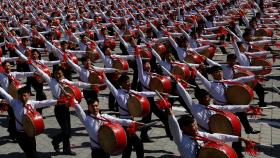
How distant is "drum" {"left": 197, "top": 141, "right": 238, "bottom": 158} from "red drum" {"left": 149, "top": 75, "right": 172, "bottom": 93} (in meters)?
4.01

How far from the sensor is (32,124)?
25.8 feet

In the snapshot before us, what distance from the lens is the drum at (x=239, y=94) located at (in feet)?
29.8

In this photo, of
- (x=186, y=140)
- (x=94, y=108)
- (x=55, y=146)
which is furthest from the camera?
(x=55, y=146)

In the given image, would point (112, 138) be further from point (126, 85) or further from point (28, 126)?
point (126, 85)

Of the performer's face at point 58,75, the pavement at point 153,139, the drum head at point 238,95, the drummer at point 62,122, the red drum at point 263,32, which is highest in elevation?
the red drum at point 263,32

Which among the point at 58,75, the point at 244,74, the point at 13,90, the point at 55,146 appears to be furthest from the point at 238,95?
the point at 13,90

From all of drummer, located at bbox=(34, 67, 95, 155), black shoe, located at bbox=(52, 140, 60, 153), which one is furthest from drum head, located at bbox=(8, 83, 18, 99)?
black shoe, located at bbox=(52, 140, 60, 153)

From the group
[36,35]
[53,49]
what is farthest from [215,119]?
[36,35]

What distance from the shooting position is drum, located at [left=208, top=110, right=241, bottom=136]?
758 centimetres

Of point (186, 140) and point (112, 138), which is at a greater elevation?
point (186, 140)

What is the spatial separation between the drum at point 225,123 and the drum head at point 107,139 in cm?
182

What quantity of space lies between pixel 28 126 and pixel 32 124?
0.45 feet

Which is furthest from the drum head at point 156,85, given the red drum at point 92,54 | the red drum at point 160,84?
the red drum at point 92,54

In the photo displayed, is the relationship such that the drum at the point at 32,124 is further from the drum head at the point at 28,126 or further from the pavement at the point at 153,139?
the pavement at the point at 153,139
